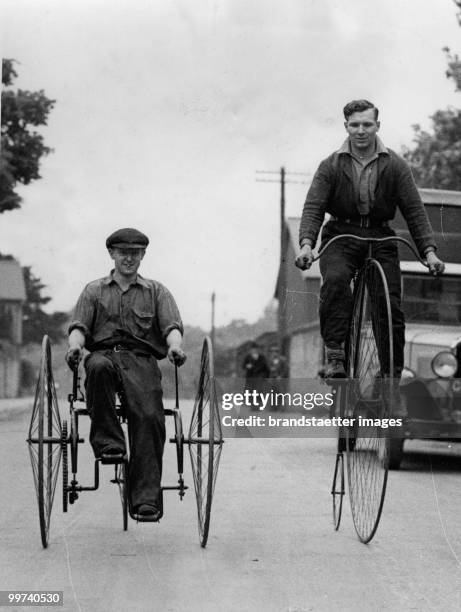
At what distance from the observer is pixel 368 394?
6262mm

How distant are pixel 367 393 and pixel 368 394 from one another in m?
0.02

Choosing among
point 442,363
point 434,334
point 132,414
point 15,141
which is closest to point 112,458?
point 132,414

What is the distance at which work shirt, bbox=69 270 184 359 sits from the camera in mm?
5961

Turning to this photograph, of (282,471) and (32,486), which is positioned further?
(282,471)

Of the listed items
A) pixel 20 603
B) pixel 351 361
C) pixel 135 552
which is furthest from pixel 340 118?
pixel 20 603

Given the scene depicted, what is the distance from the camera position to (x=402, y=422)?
19.9ft

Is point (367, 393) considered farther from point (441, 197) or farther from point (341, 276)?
point (441, 197)

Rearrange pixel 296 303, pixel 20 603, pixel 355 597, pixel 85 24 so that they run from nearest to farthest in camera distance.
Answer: pixel 20 603
pixel 355 597
pixel 85 24
pixel 296 303

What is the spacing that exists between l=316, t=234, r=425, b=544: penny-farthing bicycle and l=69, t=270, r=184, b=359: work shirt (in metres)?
0.95

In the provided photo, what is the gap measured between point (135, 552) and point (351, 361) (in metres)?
1.53

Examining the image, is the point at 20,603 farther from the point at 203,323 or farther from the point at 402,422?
the point at 203,323

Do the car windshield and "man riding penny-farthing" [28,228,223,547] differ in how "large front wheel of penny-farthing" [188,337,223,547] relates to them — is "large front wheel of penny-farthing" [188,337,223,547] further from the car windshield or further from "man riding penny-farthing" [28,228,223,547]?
the car windshield

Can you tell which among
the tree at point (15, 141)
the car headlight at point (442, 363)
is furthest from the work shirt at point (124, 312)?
the tree at point (15, 141)

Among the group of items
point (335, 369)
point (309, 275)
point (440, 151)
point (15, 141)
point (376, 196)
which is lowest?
point (335, 369)
